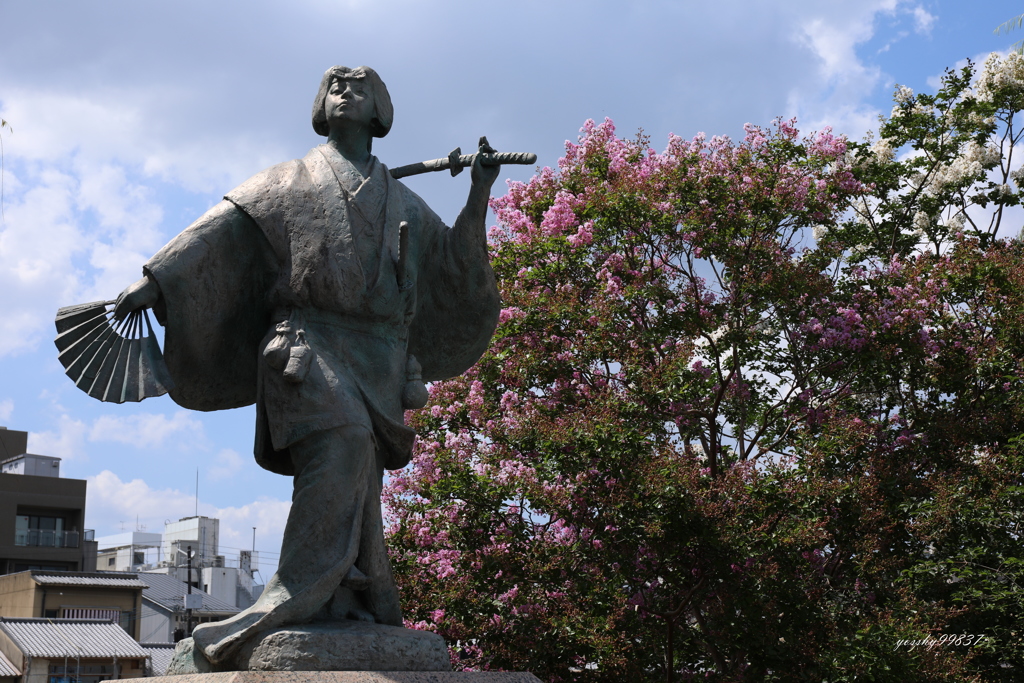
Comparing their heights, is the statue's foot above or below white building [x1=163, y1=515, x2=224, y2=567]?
below

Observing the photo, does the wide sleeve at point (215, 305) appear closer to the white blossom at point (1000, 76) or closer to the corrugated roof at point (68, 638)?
the white blossom at point (1000, 76)

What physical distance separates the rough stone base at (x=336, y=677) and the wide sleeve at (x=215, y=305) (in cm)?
107

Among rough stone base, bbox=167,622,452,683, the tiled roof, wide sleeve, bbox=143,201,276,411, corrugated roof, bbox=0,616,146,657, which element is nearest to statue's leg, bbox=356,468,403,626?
rough stone base, bbox=167,622,452,683

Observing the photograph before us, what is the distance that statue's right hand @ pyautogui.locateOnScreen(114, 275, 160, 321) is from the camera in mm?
3588

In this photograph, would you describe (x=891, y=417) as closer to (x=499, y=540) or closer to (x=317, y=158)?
(x=499, y=540)

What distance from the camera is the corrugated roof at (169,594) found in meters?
36.0

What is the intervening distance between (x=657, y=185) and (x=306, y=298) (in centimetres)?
691

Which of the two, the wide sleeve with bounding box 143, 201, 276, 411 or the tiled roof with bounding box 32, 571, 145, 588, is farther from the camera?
the tiled roof with bounding box 32, 571, 145, 588

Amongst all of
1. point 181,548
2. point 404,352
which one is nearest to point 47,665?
point 181,548

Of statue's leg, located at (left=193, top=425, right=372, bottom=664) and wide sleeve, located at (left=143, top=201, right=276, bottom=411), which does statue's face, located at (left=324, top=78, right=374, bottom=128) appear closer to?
wide sleeve, located at (left=143, top=201, right=276, bottom=411)

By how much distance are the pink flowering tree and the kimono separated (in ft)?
15.7

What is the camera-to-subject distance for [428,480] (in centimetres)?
901

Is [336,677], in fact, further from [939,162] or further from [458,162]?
[939,162]

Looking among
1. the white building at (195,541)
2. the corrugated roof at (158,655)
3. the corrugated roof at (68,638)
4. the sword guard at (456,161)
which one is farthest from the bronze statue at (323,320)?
the white building at (195,541)
